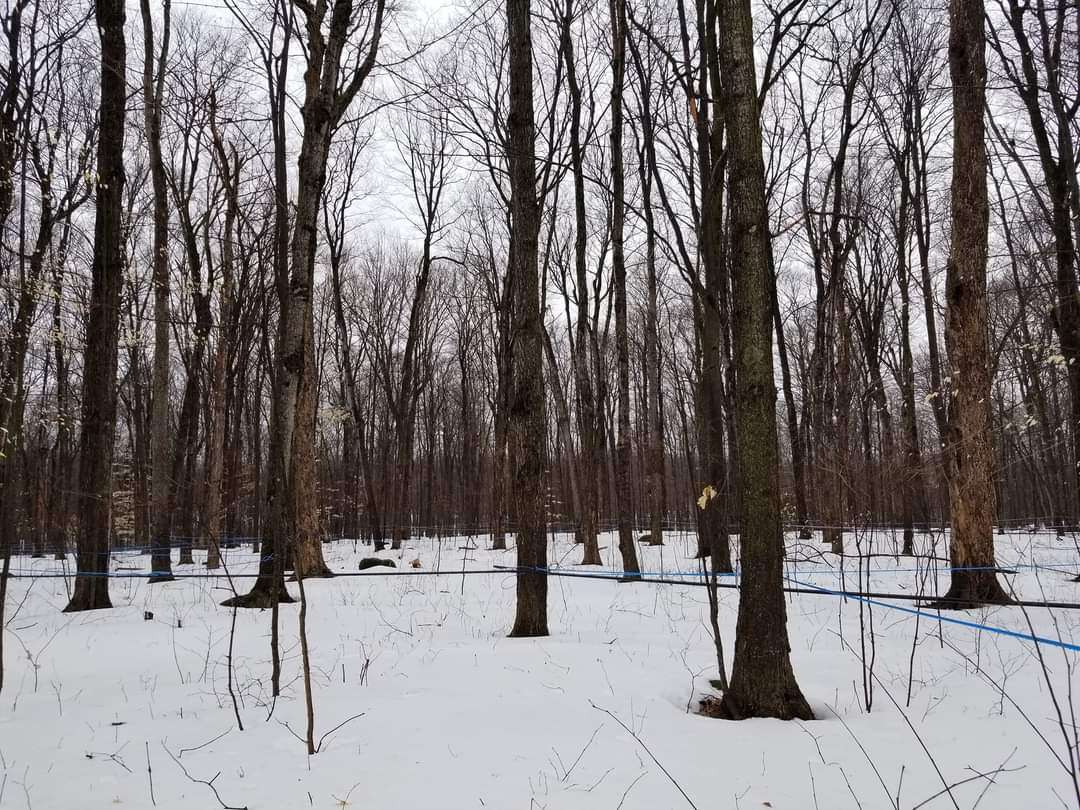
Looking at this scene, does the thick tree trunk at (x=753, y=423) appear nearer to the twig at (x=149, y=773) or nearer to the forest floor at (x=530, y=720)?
the forest floor at (x=530, y=720)

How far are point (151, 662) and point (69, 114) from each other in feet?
39.4

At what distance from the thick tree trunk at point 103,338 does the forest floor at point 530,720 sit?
1383 mm

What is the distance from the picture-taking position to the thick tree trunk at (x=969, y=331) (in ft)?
21.0

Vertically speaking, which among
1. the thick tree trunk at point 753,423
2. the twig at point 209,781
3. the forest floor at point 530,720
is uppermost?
the thick tree trunk at point 753,423

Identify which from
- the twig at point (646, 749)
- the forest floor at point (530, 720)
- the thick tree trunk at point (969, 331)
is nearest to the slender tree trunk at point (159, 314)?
the forest floor at point (530, 720)

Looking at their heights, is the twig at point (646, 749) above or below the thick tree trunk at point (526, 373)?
below

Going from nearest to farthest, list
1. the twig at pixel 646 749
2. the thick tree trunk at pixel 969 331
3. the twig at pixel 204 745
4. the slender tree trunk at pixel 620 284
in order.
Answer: the twig at pixel 646 749 → the twig at pixel 204 745 → the thick tree trunk at pixel 969 331 → the slender tree trunk at pixel 620 284

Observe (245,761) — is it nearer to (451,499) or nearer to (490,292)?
(490,292)

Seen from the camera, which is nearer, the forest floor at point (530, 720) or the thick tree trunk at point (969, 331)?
the forest floor at point (530, 720)

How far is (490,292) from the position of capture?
19.3 m

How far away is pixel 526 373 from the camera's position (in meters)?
5.57

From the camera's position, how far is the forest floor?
2426 millimetres

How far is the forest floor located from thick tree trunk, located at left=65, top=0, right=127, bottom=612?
Result: 1.38 m

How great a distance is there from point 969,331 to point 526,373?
478cm
